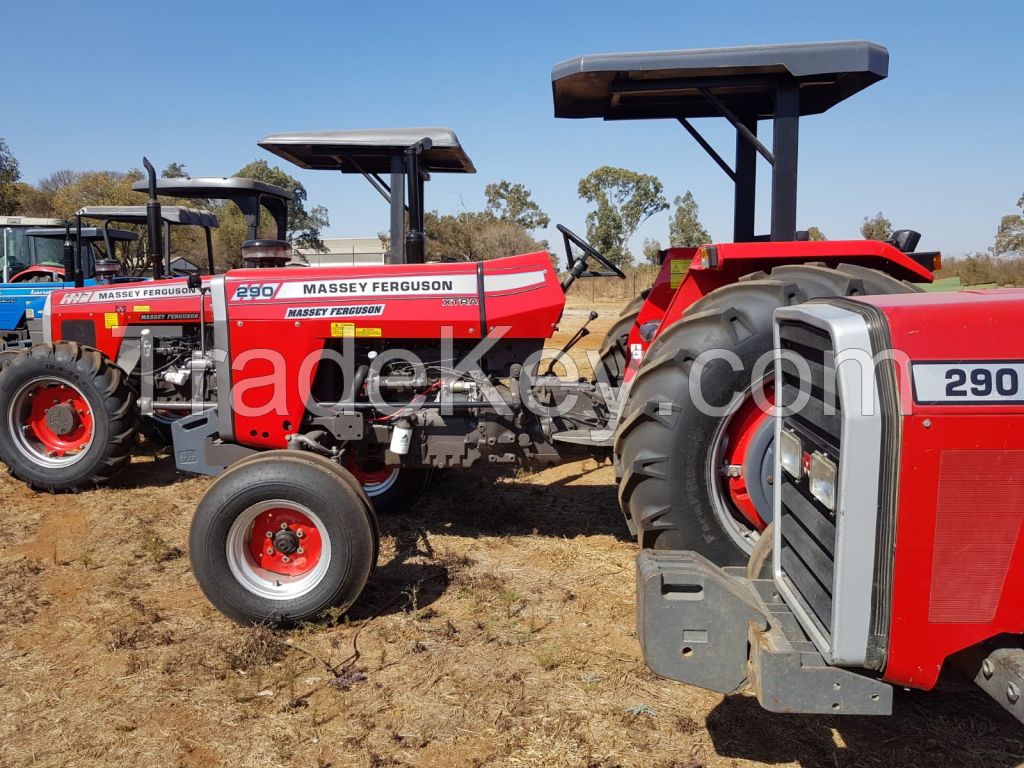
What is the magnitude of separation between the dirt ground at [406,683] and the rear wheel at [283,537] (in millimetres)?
124

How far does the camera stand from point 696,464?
9.92 ft

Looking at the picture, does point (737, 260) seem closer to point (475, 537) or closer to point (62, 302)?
point (475, 537)

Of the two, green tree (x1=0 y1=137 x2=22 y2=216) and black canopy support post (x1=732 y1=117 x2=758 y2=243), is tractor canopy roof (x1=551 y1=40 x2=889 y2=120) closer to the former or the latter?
black canopy support post (x1=732 y1=117 x2=758 y2=243)

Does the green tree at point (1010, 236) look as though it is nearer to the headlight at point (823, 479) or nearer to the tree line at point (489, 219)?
the tree line at point (489, 219)

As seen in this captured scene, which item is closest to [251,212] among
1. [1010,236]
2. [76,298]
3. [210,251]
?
[76,298]

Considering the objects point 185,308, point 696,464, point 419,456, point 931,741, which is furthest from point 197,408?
point 931,741

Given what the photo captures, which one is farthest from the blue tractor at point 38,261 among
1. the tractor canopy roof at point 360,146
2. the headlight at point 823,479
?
the headlight at point 823,479

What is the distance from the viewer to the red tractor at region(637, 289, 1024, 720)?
1686 millimetres

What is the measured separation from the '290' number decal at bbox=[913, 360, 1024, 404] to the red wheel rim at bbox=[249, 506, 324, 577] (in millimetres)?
2468

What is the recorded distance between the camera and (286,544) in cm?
326

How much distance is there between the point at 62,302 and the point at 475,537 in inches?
150

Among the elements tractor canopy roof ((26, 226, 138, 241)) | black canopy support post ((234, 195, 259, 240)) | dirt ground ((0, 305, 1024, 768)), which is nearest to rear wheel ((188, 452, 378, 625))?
dirt ground ((0, 305, 1024, 768))

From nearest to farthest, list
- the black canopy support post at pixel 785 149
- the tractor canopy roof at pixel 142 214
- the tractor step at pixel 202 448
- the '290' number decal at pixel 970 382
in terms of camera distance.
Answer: the '290' number decal at pixel 970 382
the black canopy support post at pixel 785 149
the tractor step at pixel 202 448
the tractor canopy roof at pixel 142 214

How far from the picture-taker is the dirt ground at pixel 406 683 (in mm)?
2359
